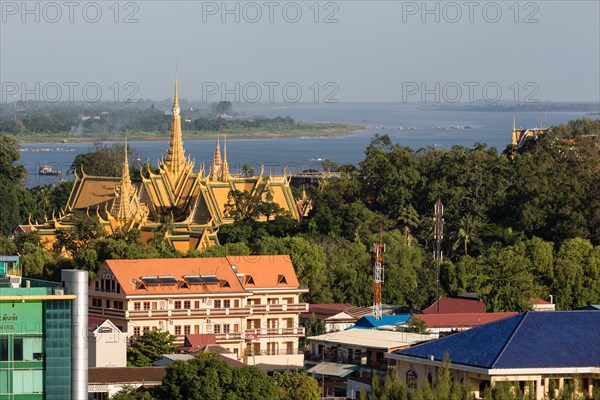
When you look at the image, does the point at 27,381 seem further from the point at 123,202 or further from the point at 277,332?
the point at 123,202

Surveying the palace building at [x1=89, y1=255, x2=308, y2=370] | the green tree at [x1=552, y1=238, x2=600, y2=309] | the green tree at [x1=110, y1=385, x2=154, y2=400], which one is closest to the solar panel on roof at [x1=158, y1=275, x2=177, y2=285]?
the palace building at [x1=89, y1=255, x2=308, y2=370]

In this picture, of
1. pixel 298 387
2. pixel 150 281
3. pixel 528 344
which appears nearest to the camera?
pixel 528 344

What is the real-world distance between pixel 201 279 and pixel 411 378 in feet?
54.9

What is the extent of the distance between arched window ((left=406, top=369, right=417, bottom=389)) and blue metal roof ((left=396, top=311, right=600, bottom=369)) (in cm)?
42

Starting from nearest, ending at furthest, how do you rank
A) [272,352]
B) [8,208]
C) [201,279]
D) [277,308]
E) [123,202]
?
1. [272,352]
2. [201,279]
3. [277,308]
4. [123,202]
5. [8,208]

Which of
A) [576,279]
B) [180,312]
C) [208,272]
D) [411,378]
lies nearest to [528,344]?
[411,378]

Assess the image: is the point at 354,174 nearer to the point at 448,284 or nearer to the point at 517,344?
the point at 448,284

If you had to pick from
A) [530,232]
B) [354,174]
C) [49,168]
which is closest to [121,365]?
[530,232]

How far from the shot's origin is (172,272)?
65.3 m

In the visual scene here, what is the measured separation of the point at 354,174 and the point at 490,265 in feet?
85.3

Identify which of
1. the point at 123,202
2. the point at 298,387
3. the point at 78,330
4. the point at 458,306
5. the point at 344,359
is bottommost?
the point at 298,387

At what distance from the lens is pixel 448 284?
245 feet

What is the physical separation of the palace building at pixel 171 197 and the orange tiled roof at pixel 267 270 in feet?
58.4

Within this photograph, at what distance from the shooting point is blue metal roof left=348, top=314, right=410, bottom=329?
6400cm
